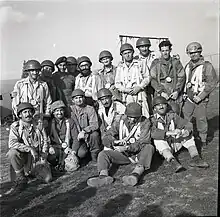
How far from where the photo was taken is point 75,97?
441cm

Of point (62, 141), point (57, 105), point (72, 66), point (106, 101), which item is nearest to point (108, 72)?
point (106, 101)

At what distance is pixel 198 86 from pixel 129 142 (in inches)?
45.1

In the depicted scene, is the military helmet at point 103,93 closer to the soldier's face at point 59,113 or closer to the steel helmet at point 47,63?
the soldier's face at point 59,113

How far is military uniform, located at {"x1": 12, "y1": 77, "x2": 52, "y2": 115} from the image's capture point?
4.37 m

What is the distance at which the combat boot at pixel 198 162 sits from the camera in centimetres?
362

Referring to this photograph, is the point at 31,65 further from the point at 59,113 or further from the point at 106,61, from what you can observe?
the point at 106,61

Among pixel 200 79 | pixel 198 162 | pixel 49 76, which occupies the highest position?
pixel 49 76

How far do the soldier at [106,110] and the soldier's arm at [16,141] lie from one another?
0.99m

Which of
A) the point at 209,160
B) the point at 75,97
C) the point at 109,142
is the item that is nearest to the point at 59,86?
the point at 75,97

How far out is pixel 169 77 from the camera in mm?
4473

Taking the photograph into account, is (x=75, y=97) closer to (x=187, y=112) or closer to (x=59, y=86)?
(x=59, y=86)

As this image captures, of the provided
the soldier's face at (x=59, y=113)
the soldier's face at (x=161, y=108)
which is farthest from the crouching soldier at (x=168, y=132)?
the soldier's face at (x=59, y=113)

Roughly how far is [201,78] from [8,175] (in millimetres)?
2600

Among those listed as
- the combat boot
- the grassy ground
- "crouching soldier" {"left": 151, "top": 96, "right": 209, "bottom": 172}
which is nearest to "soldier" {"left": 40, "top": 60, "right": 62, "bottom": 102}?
the grassy ground
